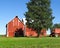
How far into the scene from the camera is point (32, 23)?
3457 inches

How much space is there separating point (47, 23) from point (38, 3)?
29.5 ft

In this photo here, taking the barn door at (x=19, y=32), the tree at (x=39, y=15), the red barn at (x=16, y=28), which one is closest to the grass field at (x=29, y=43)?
the tree at (x=39, y=15)

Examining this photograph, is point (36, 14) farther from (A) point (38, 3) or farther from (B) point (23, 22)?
(B) point (23, 22)

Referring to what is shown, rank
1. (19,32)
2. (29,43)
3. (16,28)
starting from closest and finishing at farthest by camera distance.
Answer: (29,43)
(16,28)
(19,32)

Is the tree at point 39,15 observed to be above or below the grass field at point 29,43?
above

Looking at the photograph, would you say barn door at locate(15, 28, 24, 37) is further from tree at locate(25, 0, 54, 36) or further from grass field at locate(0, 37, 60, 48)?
grass field at locate(0, 37, 60, 48)

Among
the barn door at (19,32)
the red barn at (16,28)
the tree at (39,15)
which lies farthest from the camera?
the barn door at (19,32)

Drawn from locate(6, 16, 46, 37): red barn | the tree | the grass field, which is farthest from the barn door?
the grass field

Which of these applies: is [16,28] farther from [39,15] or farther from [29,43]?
[29,43]

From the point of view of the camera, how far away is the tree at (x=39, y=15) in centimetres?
8725

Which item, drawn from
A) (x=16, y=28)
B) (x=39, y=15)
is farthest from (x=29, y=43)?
(x=16, y=28)

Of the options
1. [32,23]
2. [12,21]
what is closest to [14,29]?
[12,21]

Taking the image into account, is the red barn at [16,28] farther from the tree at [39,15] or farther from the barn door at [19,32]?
the tree at [39,15]

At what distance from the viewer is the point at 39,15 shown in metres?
88.2
